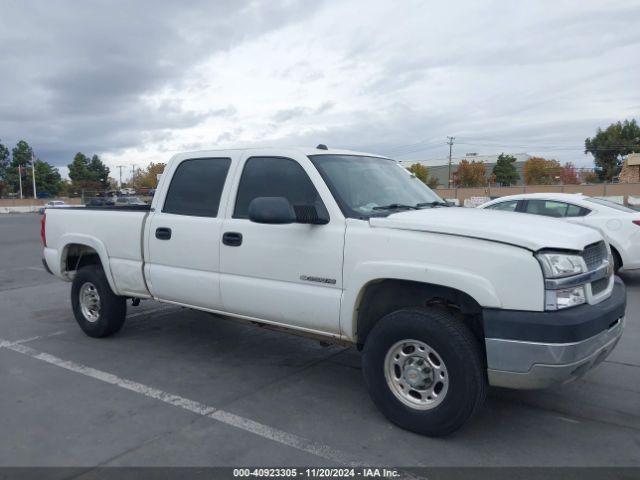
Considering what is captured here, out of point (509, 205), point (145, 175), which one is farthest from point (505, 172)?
point (509, 205)

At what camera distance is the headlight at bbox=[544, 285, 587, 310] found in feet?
10.6

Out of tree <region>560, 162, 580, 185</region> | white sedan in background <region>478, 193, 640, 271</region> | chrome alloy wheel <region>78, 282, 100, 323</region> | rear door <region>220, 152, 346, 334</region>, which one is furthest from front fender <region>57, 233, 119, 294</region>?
tree <region>560, 162, 580, 185</region>

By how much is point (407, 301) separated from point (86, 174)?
104744mm

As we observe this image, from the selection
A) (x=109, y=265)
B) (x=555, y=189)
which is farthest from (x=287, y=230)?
(x=555, y=189)

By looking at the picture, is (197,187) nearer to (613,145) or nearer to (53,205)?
(53,205)

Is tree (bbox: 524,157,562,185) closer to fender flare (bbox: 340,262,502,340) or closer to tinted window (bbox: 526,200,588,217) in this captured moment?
tinted window (bbox: 526,200,588,217)

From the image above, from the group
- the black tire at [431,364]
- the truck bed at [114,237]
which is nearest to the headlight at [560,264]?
the black tire at [431,364]

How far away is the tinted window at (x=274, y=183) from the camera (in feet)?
14.4

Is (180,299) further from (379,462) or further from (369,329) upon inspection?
(379,462)

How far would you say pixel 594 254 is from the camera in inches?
148

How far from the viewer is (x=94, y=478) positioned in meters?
3.24

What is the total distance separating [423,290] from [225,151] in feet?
7.72

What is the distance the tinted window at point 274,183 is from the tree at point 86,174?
322 ft

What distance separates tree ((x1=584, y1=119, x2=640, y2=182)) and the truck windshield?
241ft
